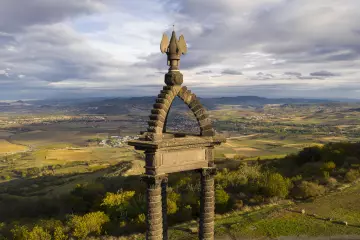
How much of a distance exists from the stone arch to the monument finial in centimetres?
119

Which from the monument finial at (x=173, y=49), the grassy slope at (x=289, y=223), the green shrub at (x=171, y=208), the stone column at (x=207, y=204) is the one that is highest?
the monument finial at (x=173, y=49)

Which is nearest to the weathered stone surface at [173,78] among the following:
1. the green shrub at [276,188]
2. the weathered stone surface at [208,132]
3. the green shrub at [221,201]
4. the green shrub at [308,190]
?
the weathered stone surface at [208,132]

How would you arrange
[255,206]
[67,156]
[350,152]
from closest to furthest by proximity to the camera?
[255,206]
[350,152]
[67,156]

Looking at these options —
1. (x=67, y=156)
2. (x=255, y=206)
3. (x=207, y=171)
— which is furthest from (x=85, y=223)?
(x=67, y=156)

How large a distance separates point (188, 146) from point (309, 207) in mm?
25437

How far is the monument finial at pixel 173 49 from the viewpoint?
15766 millimetres

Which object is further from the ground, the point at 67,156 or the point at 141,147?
the point at 141,147

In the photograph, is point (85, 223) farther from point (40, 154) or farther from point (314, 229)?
point (40, 154)

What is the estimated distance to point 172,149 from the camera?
1569 centimetres

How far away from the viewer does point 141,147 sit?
50.2 ft

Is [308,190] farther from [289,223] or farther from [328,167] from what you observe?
[328,167]

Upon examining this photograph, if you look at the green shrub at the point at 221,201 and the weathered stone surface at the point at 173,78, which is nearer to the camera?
the weathered stone surface at the point at 173,78

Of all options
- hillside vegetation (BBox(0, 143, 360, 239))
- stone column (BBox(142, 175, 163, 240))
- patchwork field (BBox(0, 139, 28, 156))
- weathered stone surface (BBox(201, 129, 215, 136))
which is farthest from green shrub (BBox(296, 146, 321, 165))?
patchwork field (BBox(0, 139, 28, 156))

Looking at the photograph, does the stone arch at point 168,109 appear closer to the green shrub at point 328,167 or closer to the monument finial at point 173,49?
the monument finial at point 173,49
